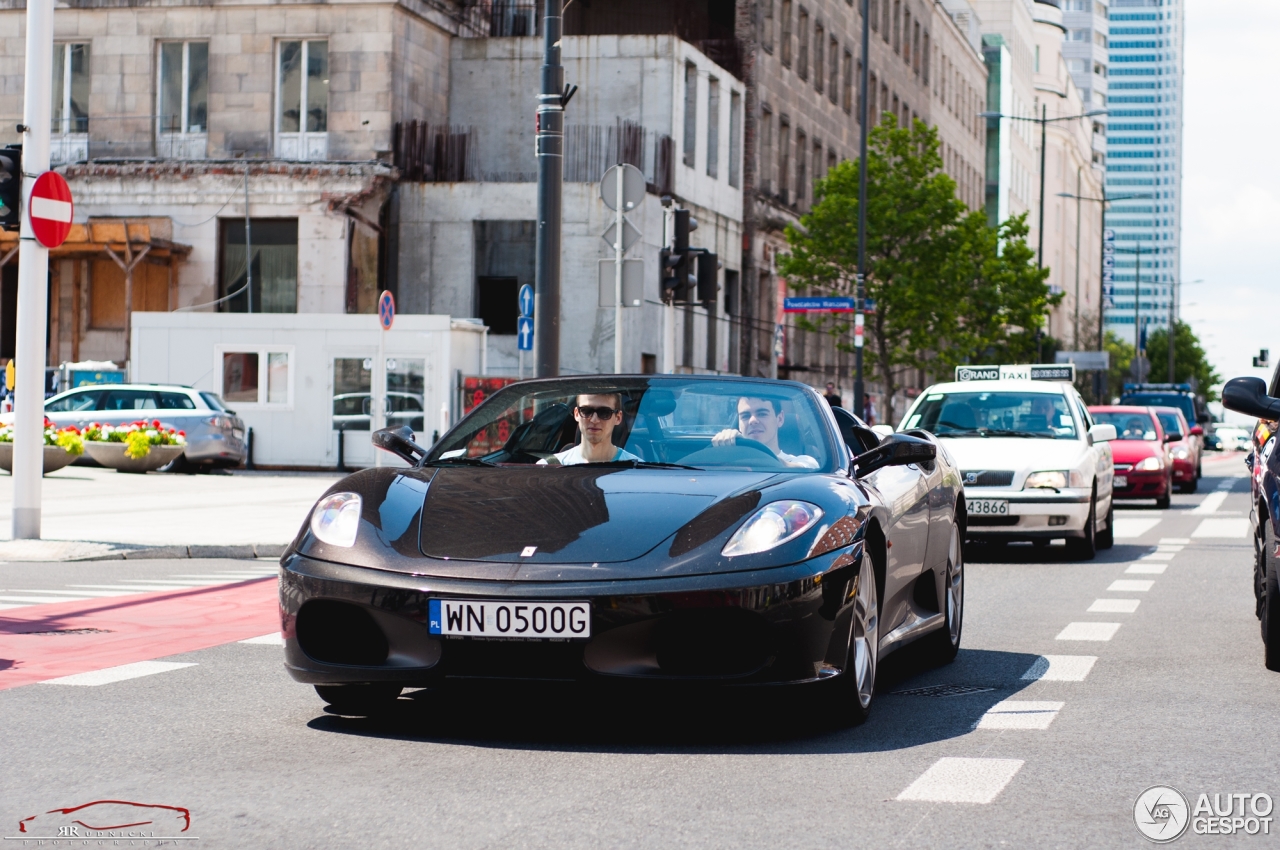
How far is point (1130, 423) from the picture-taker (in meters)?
29.4

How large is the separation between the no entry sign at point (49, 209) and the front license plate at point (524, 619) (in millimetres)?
9091

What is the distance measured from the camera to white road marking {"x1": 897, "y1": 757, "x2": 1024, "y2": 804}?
18.3 feet

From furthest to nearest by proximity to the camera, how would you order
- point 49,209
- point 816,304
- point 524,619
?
1. point 816,304
2. point 49,209
3. point 524,619

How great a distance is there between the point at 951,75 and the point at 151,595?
76621 millimetres

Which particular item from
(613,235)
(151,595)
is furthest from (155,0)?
(151,595)

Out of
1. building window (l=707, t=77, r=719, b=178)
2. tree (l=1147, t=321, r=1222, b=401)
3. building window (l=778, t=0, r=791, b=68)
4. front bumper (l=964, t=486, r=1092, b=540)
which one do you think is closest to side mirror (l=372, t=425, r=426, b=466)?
front bumper (l=964, t=486, r=1092, b=540)

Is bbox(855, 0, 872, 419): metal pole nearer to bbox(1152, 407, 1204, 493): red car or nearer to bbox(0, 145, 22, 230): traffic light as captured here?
bbox(1152, 407, 1204, 493): red car

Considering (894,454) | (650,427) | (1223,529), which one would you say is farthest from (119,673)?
(1223,529)

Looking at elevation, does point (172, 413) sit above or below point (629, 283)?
below

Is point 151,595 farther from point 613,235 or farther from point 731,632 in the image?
point 613,235

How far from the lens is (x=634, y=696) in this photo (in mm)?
6383

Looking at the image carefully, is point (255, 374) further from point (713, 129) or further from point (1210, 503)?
point (713, 129)

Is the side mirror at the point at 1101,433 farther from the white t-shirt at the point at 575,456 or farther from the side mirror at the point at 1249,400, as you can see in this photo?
the white t-shirt at the point at 575,456

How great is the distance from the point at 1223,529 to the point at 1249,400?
590 inches
